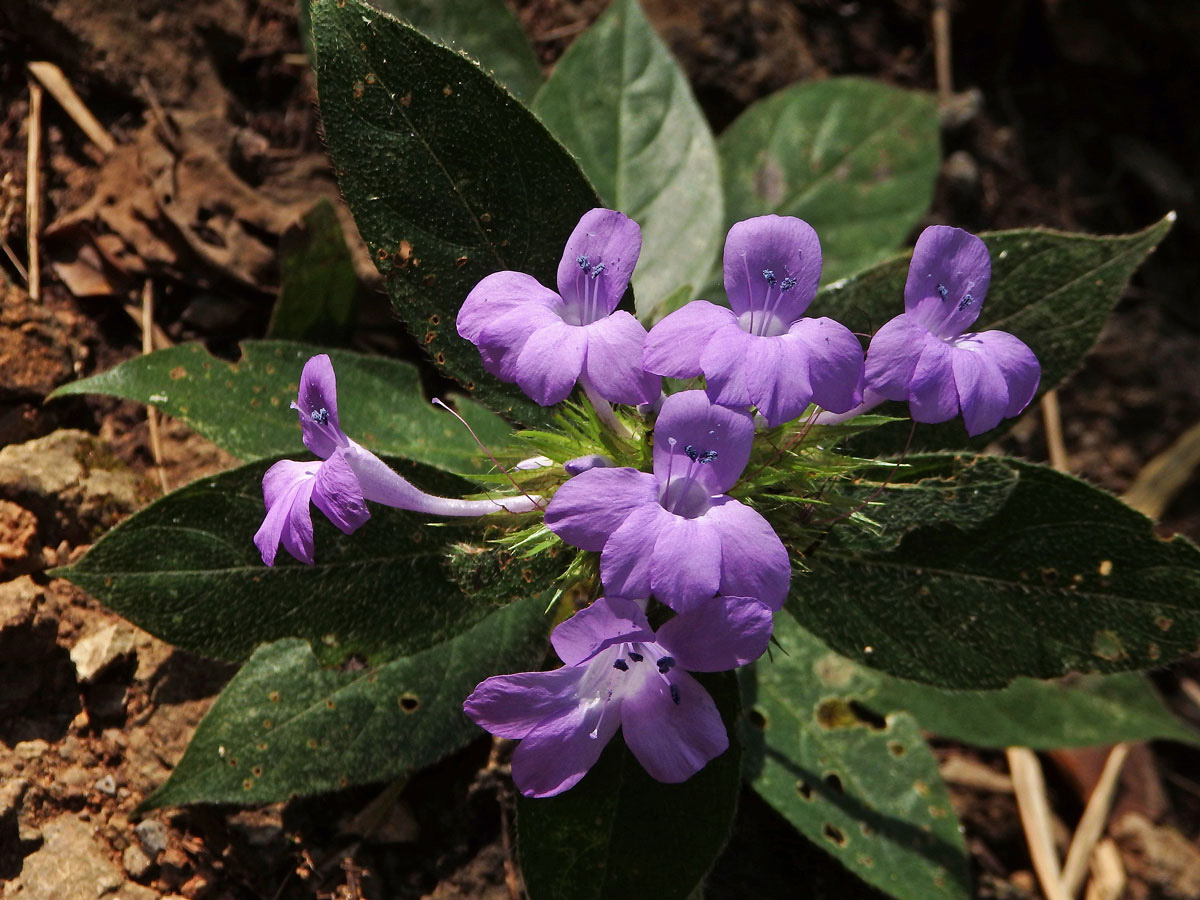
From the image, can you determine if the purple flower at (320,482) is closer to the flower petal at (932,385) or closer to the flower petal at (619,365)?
the flower petal at (619,365)

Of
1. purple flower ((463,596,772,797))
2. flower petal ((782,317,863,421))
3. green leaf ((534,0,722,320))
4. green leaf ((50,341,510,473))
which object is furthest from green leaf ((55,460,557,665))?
green leaf ((534,0,722,320))

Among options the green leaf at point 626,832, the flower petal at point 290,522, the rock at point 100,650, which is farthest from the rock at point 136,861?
the flower petal at point 290,522

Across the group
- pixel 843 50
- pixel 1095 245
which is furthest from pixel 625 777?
pixel 843 50

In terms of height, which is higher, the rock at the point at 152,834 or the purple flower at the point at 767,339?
the purple flower at the point at 767,339

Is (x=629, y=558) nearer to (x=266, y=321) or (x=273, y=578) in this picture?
(x=273, y=578)

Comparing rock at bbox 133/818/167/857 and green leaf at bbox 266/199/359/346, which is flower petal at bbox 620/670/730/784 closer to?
rock at bbox 133/818/167/857

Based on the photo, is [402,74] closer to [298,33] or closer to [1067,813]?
[298,33]

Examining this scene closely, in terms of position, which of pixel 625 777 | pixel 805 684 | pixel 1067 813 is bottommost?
pixel 1067 813
